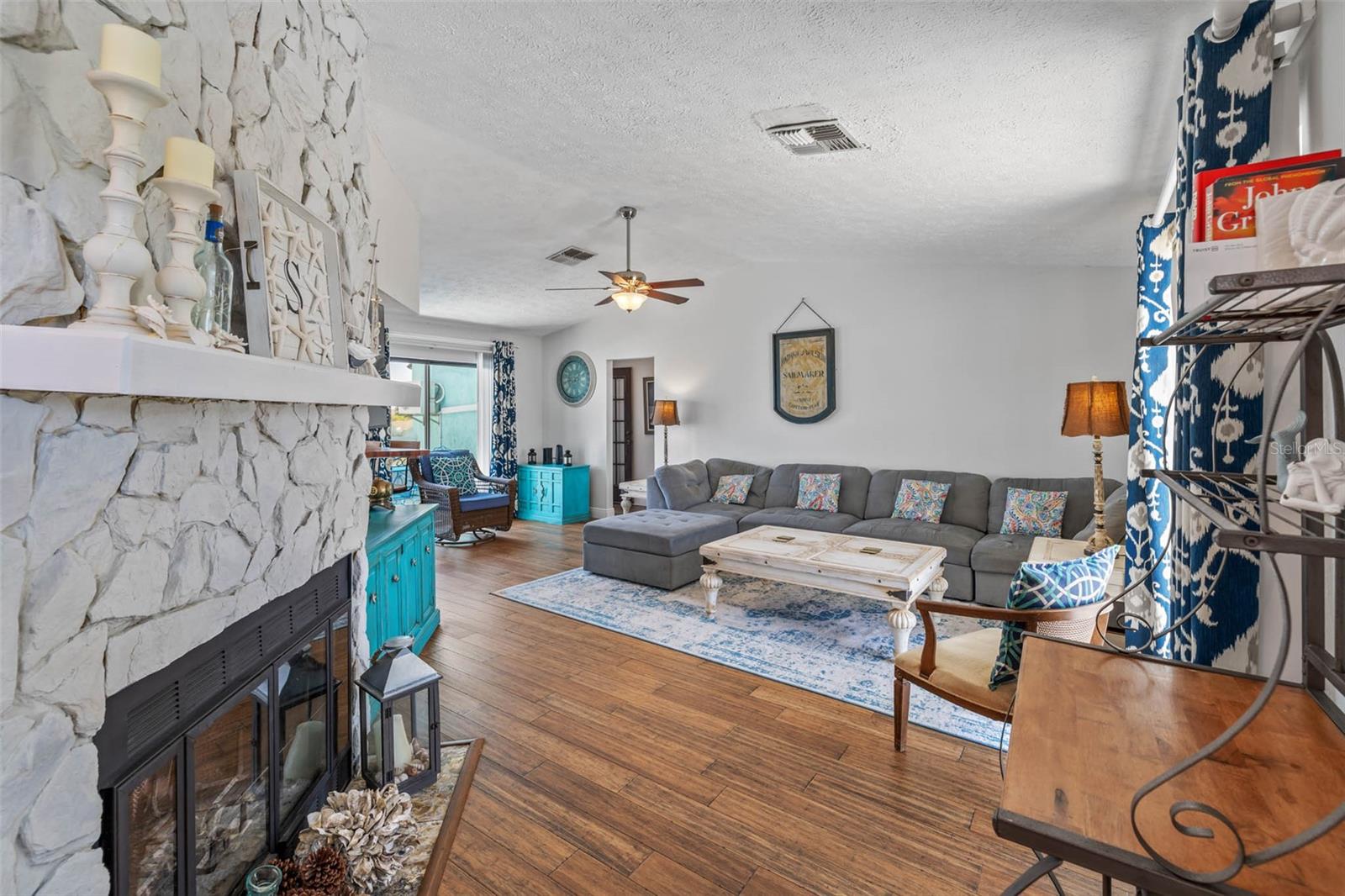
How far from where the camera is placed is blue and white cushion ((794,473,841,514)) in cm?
547

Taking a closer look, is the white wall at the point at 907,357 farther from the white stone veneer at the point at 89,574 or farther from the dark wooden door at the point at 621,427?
the white stone veneer at the point at 89,574

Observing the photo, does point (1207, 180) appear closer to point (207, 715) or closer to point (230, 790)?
point (207, 715)

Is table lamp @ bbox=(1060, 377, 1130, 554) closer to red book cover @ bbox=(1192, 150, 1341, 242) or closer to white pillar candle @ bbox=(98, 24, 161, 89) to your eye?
red book cover @ bbox=(1192, 150, 1341, 242)

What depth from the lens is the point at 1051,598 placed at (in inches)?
78.0

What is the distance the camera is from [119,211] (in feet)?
2.93

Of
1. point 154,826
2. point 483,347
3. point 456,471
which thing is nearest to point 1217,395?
point 154,826

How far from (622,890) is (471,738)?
3.34 ft

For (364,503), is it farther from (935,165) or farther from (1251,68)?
(935,165)

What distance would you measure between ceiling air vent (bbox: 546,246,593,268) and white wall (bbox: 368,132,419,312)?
1.38 meters

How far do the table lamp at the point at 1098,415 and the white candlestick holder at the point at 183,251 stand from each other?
384 centimetres

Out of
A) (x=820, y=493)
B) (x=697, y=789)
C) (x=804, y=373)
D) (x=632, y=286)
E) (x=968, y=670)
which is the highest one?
(x=632, y=286)

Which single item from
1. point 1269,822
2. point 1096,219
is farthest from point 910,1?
point 1096,219

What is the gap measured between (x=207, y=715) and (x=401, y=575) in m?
2.07

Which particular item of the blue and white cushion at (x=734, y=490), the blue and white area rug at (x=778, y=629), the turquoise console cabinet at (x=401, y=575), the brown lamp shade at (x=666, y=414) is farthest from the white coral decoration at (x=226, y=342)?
the brown lamp shade at (x=666, y=414)
